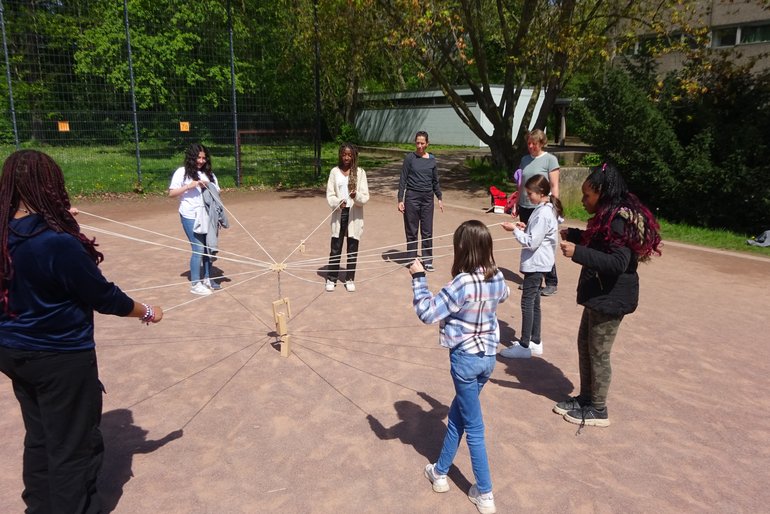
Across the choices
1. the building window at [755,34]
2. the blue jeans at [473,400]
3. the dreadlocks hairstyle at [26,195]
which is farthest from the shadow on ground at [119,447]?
the building window at [755,34]

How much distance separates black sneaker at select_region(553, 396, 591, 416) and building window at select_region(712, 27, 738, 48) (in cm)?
3105

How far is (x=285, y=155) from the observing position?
58.1 ft

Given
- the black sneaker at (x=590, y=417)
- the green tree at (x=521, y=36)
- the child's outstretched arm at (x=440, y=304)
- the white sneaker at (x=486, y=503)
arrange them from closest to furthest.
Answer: the child's outstretched arm at (x=440, y=304)
the white sneaker at (x=486, y=503)
the black sneaker at (x=590, y=417)
the green tree at (x=521, y=36)

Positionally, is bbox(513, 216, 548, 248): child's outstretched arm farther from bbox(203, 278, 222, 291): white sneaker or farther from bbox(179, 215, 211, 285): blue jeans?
bbox(203, 278, 222, 291): white sneaker

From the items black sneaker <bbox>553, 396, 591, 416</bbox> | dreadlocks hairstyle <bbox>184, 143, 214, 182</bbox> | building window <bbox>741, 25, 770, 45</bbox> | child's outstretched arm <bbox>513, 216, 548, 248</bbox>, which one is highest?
building window <bbox>741, 25, 770, 45</bbox>

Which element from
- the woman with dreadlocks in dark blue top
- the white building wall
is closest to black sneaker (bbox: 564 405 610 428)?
the woman with dreadlocks in dark blue top

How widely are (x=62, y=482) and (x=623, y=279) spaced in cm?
358

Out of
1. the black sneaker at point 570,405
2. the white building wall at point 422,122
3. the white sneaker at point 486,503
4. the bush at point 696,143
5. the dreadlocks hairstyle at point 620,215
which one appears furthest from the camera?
the white building wall at point 422,122

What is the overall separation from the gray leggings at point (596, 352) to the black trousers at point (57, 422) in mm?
3194

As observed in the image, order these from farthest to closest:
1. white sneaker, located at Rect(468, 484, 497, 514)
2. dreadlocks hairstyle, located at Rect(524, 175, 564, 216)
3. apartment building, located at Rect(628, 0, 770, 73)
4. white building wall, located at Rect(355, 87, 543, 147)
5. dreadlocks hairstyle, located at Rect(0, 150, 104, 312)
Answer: white building wall, located at Rect(355, 87, 543, 147), apartment building, located at Rect(628, 0, 770, 73), dreadlocks hairstyle, located at Rect(524, 175, 564, 216), white sneaker, located at Rect(468, 484, 497, 514), dreadlocks hairstyle, located at Rect(0, 150, 104, 312)

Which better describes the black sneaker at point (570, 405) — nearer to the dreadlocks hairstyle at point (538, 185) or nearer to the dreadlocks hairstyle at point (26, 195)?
the dreadlocks hairstyle at point (538, 185)

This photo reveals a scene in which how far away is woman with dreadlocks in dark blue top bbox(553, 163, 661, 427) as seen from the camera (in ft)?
12.3

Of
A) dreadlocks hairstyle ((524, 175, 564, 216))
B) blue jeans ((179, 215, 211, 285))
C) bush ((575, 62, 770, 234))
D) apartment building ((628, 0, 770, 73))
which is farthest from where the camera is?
apartment building ((628, 0, 770, 73))

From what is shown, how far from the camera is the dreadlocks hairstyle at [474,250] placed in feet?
10.3
